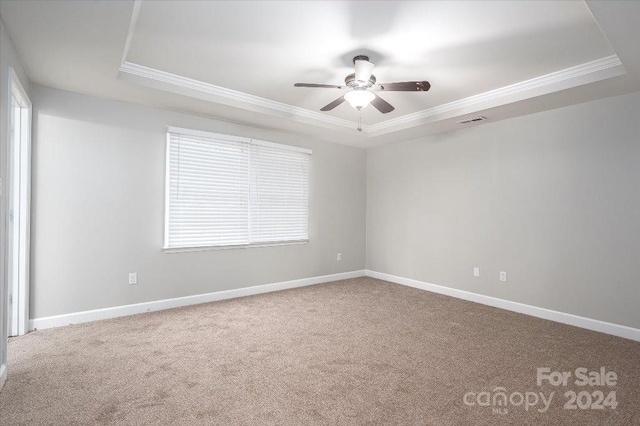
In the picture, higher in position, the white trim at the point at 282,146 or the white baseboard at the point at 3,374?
the white trim at the point at 282,146

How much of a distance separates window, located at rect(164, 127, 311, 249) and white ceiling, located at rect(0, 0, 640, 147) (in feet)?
1.79

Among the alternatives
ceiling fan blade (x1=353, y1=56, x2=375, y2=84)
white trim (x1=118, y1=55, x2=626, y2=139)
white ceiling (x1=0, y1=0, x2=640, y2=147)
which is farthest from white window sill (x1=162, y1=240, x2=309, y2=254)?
ceiling fan blade (x1=353, y1=56, x2=375, y2=84)

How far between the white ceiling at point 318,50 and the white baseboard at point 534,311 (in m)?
2.38

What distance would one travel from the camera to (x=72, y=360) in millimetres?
2699

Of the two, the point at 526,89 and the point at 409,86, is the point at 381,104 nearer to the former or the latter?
the point at 409,86

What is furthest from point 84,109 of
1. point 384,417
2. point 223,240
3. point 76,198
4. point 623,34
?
point 623,34

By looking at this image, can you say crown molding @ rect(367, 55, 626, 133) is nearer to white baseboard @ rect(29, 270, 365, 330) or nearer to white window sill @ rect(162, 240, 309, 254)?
white window sill @ rect(162, 240, 309, 254)

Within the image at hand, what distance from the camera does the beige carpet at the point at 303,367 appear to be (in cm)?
205

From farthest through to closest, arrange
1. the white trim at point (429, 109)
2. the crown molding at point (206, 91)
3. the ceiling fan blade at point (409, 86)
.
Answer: the crown molding at point (206, 91) < the white trim at point (429, 109) < the ceiling fan blade at point (409, 86)

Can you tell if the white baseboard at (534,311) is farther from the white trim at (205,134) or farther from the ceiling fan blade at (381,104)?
the white trim at (205,134)

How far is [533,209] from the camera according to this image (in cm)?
412

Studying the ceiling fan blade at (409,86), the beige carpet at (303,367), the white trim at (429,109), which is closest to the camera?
the beige carpet at (303,367)

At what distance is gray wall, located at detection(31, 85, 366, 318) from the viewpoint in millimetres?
3426

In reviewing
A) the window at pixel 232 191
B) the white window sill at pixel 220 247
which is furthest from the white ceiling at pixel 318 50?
the white window sill at pixel 220 247
